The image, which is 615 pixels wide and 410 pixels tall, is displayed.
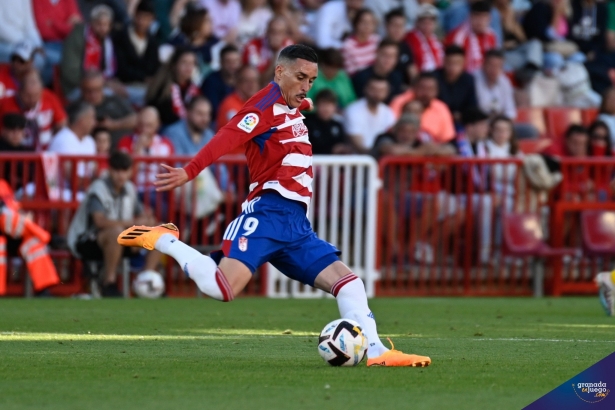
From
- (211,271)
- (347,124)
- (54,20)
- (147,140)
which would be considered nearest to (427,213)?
(347,124)

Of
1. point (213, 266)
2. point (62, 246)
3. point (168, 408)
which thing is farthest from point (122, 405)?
point (62, 246)

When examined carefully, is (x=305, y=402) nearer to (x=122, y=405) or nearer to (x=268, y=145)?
(x=122, y=405)

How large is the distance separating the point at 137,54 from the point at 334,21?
3.27 m

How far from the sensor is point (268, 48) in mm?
17891

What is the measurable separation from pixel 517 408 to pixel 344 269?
83.3 inches

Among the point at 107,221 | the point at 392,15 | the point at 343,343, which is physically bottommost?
the point at 343,343

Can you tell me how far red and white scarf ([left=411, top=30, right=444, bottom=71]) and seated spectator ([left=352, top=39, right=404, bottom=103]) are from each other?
771 mm

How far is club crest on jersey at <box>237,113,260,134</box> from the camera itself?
7484mm

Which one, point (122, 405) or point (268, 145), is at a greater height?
point (268, 145)

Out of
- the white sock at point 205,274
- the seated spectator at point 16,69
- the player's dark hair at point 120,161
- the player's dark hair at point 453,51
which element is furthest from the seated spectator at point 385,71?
the white sock at point 205,274

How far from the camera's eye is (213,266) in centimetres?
747

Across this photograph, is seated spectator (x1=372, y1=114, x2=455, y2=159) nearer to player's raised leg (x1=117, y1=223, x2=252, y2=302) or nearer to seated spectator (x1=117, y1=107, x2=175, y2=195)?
seated spectator (x1=117, y1=107, x2=175, y2=195)

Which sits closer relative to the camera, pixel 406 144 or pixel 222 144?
pixel 222 144

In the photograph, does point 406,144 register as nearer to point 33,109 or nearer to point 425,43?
point 425,43
